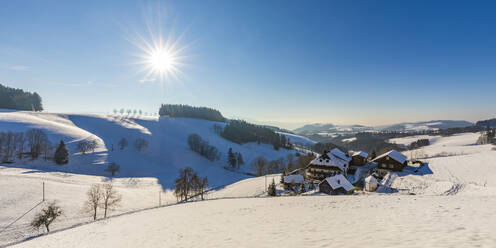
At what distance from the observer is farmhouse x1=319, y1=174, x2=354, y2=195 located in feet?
123

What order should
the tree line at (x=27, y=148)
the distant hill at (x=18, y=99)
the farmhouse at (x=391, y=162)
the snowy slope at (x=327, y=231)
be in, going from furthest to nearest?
the distant hill at (x=18, y=99) < the tree line at (x=27, y=148) < the farmhouse at (x=391, y=162) < the snowy slope at (x=327, y=231)

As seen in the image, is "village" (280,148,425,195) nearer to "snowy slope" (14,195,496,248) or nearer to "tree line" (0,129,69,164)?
"snowy slope" (14,195,496,248)

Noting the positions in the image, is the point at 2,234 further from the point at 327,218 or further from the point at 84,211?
the point at 327,218

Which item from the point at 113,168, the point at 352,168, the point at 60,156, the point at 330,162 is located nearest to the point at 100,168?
the point at 113,168

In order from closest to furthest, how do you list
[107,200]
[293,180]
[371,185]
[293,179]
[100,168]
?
[371,185] → [107,200] → [293,180] → [293,179] → [100,168]

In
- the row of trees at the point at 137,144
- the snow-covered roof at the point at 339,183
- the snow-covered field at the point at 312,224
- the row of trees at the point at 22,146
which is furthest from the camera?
the row of trees at the point at 137,144

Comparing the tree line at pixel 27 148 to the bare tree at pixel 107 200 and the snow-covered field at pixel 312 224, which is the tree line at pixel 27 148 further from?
the bare tree at pixel 107 200

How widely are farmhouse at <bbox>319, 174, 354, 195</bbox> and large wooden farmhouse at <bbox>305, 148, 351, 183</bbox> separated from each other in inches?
554

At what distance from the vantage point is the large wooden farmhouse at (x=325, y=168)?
52.5 meters

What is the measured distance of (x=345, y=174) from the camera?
53594 millimetres

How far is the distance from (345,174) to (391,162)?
41.5 feet

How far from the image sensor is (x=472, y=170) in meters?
40.5

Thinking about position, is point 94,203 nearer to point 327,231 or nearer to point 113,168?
point 327,231

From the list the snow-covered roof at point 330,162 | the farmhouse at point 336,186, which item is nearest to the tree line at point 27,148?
the farmhouse at point 336,186
